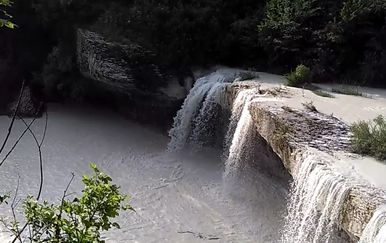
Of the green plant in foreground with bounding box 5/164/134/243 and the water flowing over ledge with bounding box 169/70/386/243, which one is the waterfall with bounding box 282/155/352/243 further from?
the green plant in foreground with bounding box 5/164/134/243

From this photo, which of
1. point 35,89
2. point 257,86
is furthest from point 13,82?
point 257,86

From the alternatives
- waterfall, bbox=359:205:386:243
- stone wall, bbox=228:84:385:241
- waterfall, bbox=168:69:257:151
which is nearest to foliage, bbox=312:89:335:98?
stone wall, bbox=228:84:385:241

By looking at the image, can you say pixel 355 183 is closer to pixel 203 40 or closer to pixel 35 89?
pixel 203 40

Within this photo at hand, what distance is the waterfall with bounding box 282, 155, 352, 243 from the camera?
5387 millimetres

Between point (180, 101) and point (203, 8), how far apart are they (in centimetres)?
224

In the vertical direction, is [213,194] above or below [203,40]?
below

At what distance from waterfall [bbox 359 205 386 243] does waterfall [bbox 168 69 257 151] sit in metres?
5.50

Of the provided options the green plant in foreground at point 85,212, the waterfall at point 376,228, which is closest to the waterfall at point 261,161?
the waterfall at point 376,228

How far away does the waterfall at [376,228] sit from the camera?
14.5 ft

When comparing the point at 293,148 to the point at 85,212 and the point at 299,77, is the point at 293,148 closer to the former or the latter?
the point at 299,77

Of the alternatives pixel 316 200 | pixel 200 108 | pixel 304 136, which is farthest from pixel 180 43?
pixel 316 200

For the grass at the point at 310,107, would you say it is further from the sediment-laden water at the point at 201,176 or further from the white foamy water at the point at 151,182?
the white foamy water at the point at 151,182

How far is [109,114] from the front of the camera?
13.7m

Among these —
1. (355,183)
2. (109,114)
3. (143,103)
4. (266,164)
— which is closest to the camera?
(355,183)
